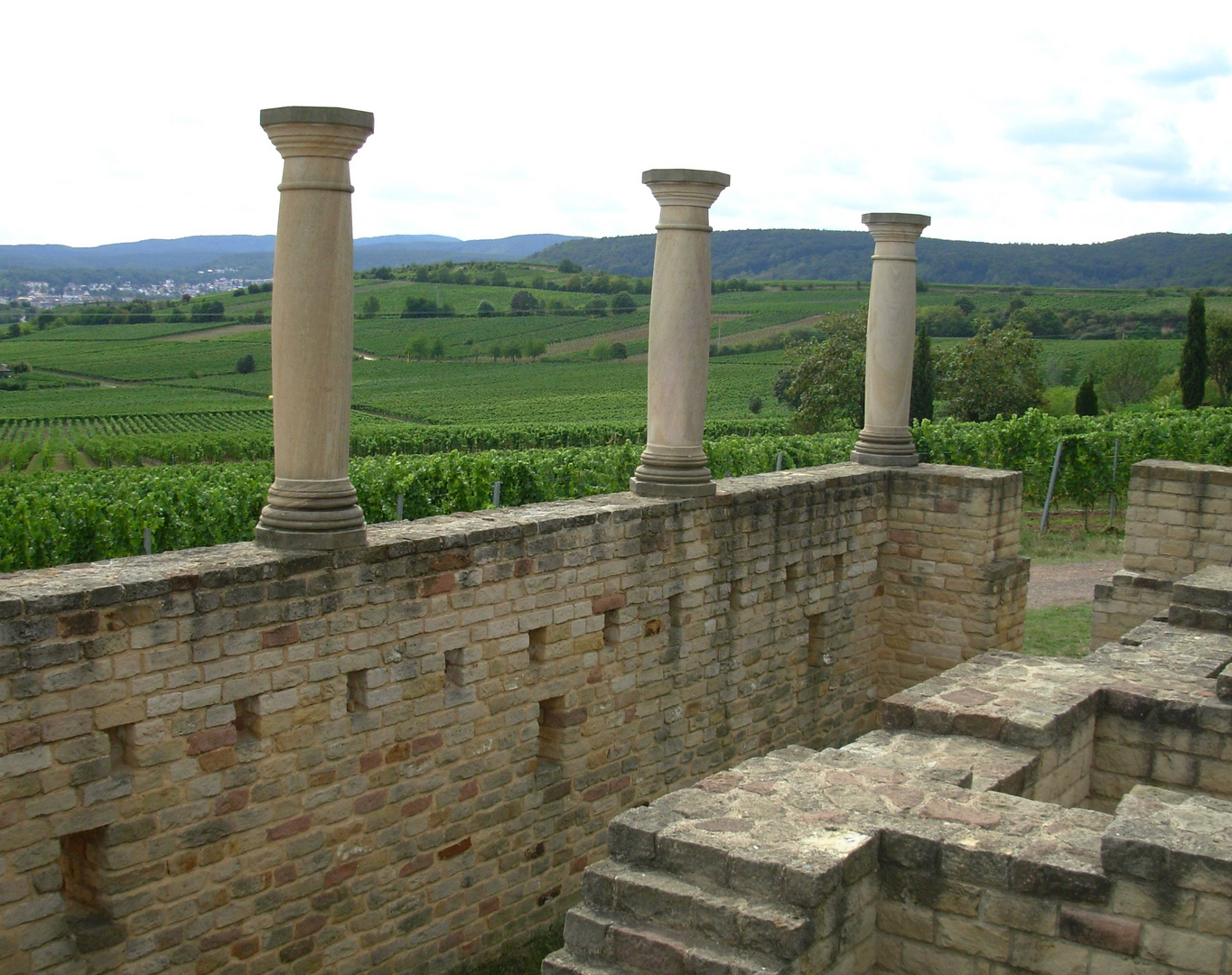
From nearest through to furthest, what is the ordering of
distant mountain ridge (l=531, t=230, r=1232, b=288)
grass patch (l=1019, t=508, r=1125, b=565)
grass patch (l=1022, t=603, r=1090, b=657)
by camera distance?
grass patch (l=1022, t=603, r=1090, b=657) → grass patch (l=1019, t=508, r=1125, b=565) → distant mountain ridge (l=531, t=230, r=1232, b=288)

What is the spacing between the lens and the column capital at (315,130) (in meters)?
5.78

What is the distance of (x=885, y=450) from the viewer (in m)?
11.0

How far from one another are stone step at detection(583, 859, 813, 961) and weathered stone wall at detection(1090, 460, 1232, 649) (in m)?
8.26

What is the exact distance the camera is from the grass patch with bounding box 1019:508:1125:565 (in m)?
19.8

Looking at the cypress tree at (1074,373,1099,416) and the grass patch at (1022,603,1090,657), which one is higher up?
the cypress tree at (1074,373,1099,416)

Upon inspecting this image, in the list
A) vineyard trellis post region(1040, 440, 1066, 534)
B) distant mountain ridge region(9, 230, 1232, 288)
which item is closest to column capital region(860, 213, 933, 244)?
vineyard trellis post region(1040, 440, 1066, 534)

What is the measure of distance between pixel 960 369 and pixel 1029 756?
35.5m

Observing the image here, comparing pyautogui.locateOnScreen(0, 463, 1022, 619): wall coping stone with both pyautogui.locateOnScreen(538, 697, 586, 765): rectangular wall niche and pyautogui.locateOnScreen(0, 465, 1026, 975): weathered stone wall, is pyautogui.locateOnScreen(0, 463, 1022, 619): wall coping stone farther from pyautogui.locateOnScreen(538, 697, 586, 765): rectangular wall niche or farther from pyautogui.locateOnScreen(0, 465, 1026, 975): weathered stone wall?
pyautogui.locateOnScreen(538, 697, 586, 765): rectangular wall niche

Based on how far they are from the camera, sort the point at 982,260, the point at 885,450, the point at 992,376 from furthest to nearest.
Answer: the point at 982,260 < the point at 992,376 < the point at 885,450

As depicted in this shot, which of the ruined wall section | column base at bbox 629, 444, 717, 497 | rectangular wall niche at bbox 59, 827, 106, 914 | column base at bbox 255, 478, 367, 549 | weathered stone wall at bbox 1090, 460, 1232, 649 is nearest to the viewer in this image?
rectangular wall niche at bbox 59, 827, 106, 914

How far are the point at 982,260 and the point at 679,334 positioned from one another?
448 ft

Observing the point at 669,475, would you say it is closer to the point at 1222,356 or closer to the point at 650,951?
the point at 650,951

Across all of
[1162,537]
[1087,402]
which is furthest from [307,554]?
[1087,402]

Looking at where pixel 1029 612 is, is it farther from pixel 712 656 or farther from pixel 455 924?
pixel 455 924
